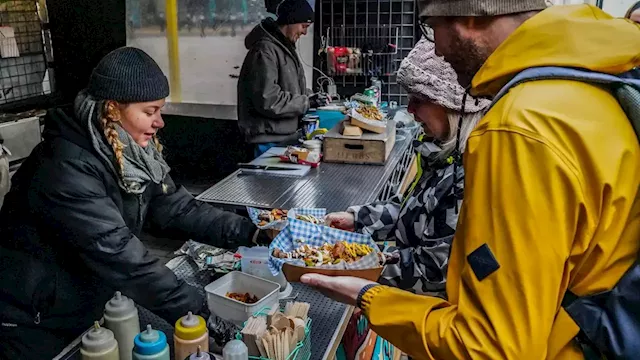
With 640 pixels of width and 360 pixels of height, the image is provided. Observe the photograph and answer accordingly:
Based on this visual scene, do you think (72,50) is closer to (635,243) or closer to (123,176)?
(123,176)

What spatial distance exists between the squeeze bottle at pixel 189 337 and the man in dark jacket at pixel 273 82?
2.51 m

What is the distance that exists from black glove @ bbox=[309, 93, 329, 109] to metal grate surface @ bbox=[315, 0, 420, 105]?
1.35 ft

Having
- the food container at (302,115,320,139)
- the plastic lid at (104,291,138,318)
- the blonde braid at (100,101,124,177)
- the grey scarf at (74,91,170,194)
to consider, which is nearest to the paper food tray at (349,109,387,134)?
the food container at (302,115,320,139)

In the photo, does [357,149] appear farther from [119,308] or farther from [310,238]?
[119,308]

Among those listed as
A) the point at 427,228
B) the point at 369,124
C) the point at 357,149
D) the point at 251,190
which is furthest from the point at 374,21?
the point at 427,228

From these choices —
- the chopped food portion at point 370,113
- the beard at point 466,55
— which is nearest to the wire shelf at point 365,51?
the chopped food portion at point 370,113

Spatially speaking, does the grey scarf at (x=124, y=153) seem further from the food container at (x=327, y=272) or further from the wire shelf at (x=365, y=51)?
the wire shelf at (x=365, y=51)

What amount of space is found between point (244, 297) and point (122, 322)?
1.18 ft

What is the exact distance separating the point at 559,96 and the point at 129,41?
5248 millimetres

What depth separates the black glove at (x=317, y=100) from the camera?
15.2ft

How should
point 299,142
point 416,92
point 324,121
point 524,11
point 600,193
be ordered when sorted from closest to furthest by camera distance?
1. point 600,193
2. point 524,11
3. point 416,92
4. point 299,142
5. point 324,121

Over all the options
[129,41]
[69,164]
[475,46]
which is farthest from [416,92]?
[129,41]

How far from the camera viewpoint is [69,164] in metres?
1.55

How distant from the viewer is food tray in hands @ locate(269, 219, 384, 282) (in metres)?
1.49
